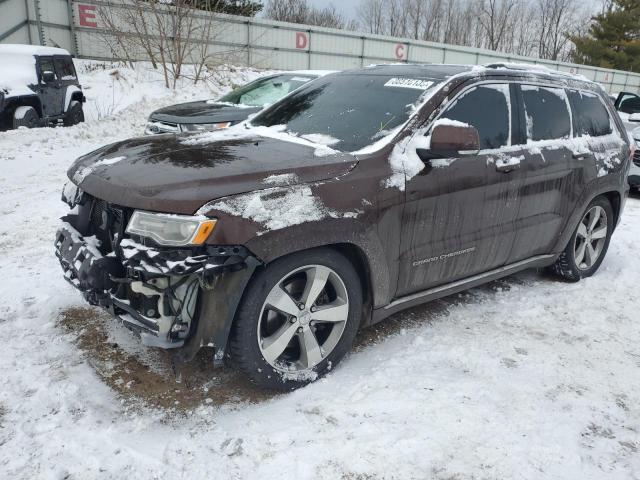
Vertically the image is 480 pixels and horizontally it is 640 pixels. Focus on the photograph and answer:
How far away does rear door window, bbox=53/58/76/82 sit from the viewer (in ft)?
40.1

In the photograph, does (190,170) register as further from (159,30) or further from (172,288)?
(159,30)

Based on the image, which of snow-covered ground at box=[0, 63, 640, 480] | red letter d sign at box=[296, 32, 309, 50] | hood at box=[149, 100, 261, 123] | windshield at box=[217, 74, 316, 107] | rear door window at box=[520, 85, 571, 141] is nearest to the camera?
snow-covered ground at box=[0, 63, 640, 480]

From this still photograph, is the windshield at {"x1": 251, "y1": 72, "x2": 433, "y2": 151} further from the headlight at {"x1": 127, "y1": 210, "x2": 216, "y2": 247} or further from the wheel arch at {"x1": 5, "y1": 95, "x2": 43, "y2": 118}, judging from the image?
the wheel arch at {"x1": 5, "y1": 95, "x2": 43, "y2": 118}

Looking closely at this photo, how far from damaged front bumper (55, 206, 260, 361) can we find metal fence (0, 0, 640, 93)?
56.8 feet

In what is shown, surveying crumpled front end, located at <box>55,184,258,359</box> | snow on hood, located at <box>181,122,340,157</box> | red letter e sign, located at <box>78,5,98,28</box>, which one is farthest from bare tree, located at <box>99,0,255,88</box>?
crumpled front end, located at <box>55,184,258,359</box>

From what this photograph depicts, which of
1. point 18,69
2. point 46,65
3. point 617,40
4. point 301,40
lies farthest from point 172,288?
point 617,40

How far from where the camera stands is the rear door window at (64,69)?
40.1 ft

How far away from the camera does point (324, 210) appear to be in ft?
9.25

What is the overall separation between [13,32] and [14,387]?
1767 cm

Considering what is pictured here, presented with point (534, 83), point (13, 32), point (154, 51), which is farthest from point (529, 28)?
point (534, 83)

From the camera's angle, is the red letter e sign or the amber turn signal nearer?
the amber turn signal

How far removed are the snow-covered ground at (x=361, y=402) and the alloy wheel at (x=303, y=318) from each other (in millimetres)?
195

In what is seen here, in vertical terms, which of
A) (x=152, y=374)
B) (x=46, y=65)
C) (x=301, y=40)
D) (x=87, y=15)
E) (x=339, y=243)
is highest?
(x=87, y=15)

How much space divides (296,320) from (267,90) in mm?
6916
